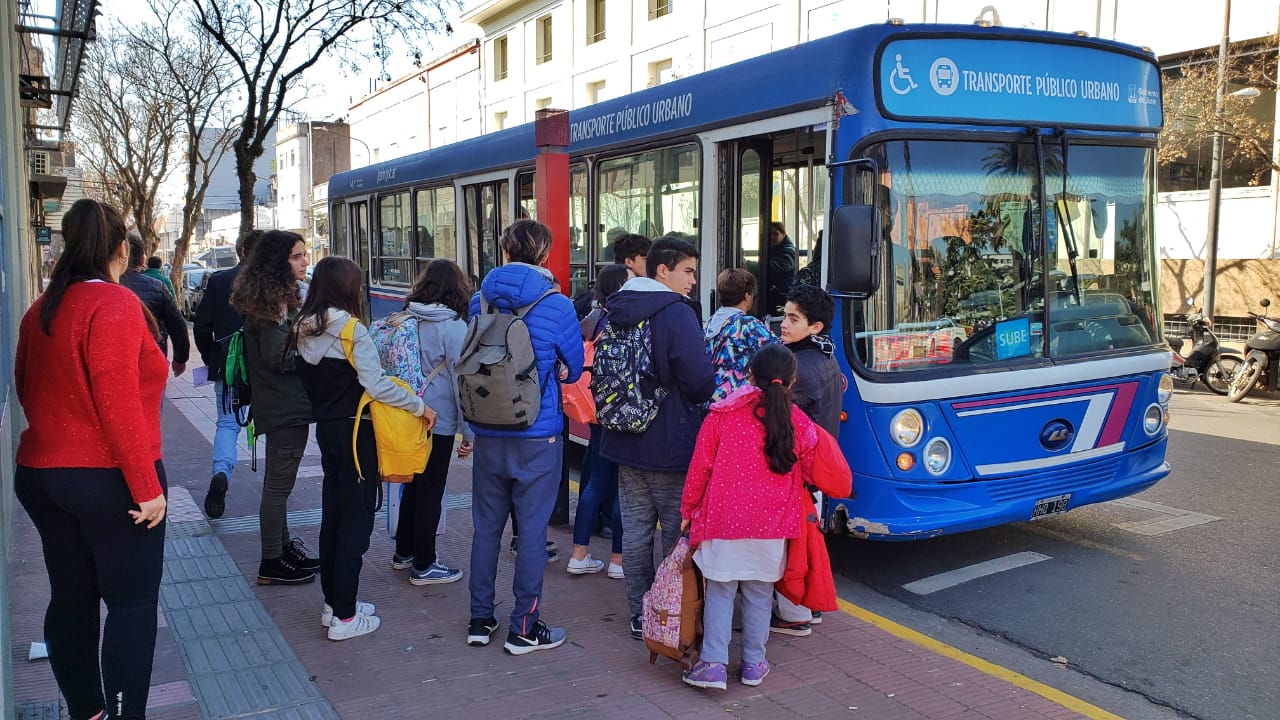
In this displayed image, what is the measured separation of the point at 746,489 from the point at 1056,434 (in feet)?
8.47

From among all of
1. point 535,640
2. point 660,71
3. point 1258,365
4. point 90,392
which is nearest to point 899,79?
point 535,640

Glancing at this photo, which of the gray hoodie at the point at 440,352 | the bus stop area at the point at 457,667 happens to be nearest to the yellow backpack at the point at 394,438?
the gray hoodie at the point at 440,352

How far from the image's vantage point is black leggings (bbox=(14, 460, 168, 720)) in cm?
321

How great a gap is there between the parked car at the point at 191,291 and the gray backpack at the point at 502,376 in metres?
30.0

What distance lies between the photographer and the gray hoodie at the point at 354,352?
4.57 m

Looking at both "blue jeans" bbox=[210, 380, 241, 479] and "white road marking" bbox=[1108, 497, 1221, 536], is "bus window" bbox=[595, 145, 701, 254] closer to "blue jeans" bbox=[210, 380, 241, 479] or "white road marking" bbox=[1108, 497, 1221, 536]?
"blue jeans" bbox=[210, 380, 241, 479]

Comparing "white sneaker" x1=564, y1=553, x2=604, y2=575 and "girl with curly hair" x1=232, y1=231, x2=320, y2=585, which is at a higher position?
"girl with curly hair" x1=232, y1=231, x2=320, y2=585

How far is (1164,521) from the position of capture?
6.94m

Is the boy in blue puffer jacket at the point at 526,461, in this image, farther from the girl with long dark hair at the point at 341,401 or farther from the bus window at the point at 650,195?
the bus window at the point at 650,195

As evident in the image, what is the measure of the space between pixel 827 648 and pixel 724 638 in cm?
75

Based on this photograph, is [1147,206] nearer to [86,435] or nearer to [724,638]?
[724,638]

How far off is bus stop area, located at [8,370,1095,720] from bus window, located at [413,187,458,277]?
603 centimetres

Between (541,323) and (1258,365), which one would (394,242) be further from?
(1258,365)

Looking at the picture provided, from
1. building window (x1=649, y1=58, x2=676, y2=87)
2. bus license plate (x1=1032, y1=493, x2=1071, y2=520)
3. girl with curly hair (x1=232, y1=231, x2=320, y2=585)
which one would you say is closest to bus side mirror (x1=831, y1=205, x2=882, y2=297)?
bus license plate (x1=1032, y1=493, x2=1071, y2=520)
